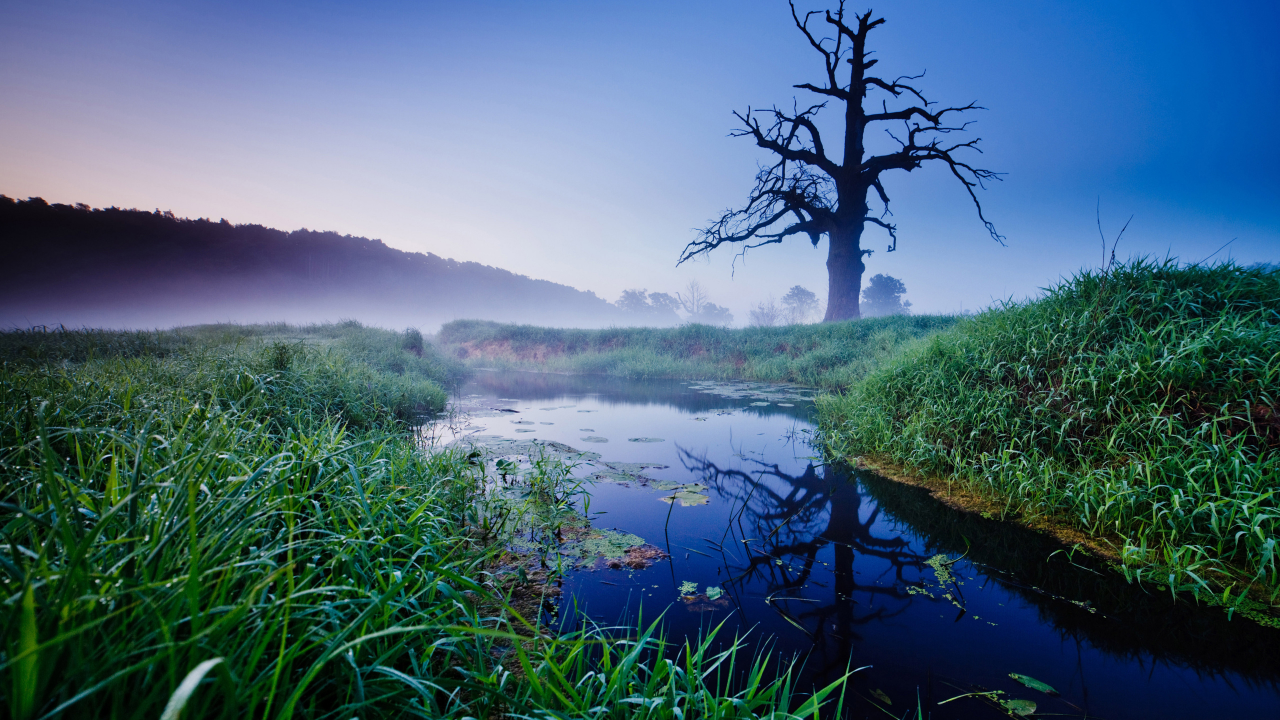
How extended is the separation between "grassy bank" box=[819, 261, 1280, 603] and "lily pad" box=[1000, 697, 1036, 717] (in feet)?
4.94

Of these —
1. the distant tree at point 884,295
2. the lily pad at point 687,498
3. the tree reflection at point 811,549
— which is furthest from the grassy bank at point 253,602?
the distant tree at point 884,295

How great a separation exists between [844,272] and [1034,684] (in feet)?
50.2

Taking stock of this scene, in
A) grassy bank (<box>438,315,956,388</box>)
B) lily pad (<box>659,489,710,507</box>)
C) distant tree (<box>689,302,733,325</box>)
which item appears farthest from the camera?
distant tree (<box>689,302,733,325</box>)

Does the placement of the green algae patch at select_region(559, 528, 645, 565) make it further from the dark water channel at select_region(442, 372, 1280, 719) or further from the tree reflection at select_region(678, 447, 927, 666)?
the tree reflection at select_region(678, 447, 927, 666)

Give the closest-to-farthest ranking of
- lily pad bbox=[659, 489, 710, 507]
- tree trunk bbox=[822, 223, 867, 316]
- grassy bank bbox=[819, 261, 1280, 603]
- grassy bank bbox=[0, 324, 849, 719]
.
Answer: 1. grassy bank bbox=[0, 324, 849, 719]
2. grassy bank bbox=[819, 261, 1280, 603]
3. lily pad bbox=[659, 489, 710, 507]
4. tree trunk bbox=[822, 223, 867, 316]

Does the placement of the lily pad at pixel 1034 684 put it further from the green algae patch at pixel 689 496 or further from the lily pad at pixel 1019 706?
the green algae patch at pixel 689 496

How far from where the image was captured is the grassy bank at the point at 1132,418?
2.60m

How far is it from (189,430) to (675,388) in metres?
10.2

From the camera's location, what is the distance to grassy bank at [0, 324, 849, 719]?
82cm

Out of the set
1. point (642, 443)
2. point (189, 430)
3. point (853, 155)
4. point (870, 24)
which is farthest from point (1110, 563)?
point (870, 24)

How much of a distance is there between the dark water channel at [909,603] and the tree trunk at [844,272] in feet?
40.9

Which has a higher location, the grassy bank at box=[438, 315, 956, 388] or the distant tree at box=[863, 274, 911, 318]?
the distant tree at box=[863, 274, 911, 318]

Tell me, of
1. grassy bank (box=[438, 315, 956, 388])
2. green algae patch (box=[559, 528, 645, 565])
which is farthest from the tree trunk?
green algae patch (box=[559, 528, 645, 565])

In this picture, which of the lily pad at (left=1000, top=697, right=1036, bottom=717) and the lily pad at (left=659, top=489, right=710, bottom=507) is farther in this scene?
the lily pad at (left=659, top=489, right=710, bottom=507)
